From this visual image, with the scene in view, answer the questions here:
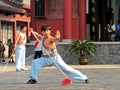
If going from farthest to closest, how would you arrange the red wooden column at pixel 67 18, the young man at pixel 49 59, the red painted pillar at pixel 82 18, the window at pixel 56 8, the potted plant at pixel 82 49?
the window at pixel 56 8 < the red painted pillar at pixel 82 18 < the red wooden column at pixel 67 18 < the potted plant at pixel 82 49 < the young man at pixel 49 59

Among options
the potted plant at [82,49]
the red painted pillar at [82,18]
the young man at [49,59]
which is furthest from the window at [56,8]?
the young man at [49,59]

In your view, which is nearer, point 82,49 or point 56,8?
point 82,49

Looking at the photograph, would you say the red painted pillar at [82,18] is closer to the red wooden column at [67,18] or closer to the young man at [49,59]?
the red wooden column at [67,18]

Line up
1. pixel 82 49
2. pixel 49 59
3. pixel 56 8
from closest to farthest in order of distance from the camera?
pixel 49 59 < pixel 82 49 < pixel 56 8

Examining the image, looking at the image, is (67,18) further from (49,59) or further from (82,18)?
(49,59)

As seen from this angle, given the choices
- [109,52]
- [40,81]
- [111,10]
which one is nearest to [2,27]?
[111,10]

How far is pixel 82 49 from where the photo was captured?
22.8 meters

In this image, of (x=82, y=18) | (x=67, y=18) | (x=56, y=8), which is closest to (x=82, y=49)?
(x=67, y=18)

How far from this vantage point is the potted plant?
2275 centimetres

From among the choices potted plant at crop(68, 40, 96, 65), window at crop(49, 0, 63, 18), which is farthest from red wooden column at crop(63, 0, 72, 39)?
window at crop(49, 0, 63, 18)

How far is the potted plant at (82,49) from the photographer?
74.6 feet

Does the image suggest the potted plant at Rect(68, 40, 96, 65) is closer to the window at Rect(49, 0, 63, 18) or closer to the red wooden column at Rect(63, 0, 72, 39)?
the red wooden column at Rect(63, 0, 72, 39)

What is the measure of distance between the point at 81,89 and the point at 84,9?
1341 centimetres

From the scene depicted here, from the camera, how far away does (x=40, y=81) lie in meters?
14.5
